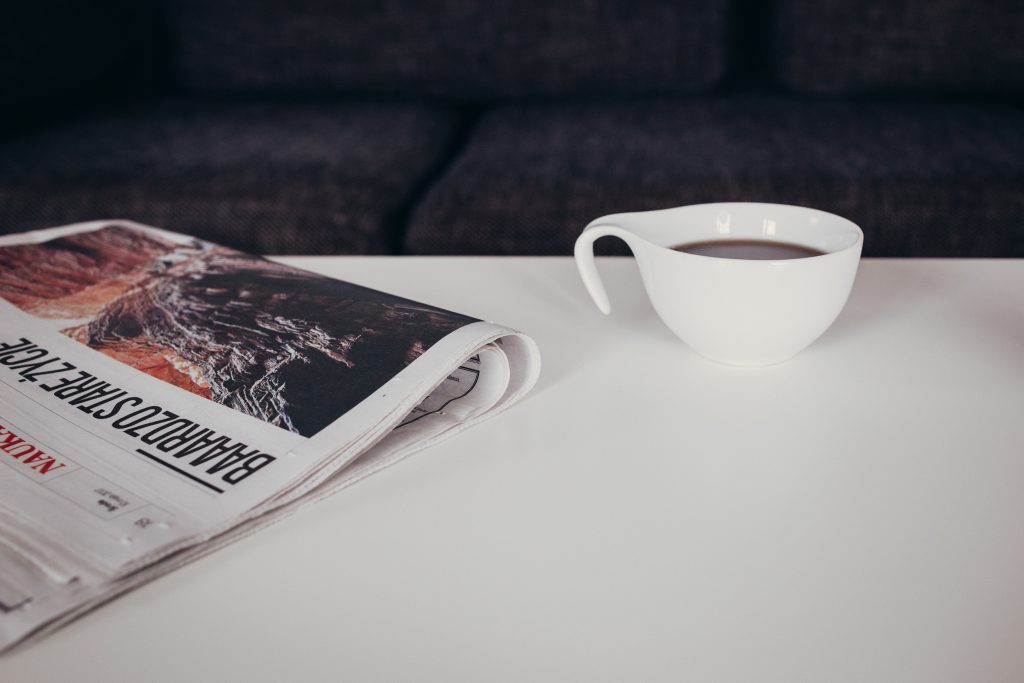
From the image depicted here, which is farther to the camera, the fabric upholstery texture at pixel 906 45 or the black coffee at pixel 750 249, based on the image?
the fabric upholstery texture at pixel 906 45

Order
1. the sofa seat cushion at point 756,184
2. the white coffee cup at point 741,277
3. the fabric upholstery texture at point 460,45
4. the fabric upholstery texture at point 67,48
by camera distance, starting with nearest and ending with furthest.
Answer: the white coffee cup at point 741,277
the sofa seat cushion at point 756,184
the fabric upholstery texture at point 67,48
the fabric upholstery texture at point 460,45

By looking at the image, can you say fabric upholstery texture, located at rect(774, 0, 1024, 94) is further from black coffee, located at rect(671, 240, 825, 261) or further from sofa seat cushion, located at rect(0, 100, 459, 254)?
black coffee, located at rect(671, 240, 825, 261)

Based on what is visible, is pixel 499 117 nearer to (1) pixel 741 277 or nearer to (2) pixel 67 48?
(2) pixel 67 48

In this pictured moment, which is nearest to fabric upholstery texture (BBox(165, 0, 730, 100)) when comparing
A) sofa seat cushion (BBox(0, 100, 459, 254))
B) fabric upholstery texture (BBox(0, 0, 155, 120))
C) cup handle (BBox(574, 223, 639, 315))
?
fabric upholstery texture (BBox(0, 0, 155, 120))

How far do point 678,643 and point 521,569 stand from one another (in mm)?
78

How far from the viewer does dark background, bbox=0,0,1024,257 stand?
3.67 feet

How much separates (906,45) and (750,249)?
118 cm

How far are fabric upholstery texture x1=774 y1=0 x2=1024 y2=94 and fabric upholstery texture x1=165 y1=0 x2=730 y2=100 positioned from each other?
0.17 m


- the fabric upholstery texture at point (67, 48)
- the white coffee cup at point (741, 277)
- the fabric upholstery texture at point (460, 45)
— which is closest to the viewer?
the white coffee cup at point (741, 277)

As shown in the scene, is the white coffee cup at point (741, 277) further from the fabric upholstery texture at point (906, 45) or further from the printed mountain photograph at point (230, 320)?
the fabric upholstery texture at point (906, 45)

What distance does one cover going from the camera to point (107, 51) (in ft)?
5.19

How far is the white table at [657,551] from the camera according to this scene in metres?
0.32

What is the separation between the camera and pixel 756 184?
3.67 ft

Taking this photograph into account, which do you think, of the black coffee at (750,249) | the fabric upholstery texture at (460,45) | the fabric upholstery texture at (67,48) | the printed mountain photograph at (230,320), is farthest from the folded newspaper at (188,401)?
the fabric upholstery texture at (460,45)
